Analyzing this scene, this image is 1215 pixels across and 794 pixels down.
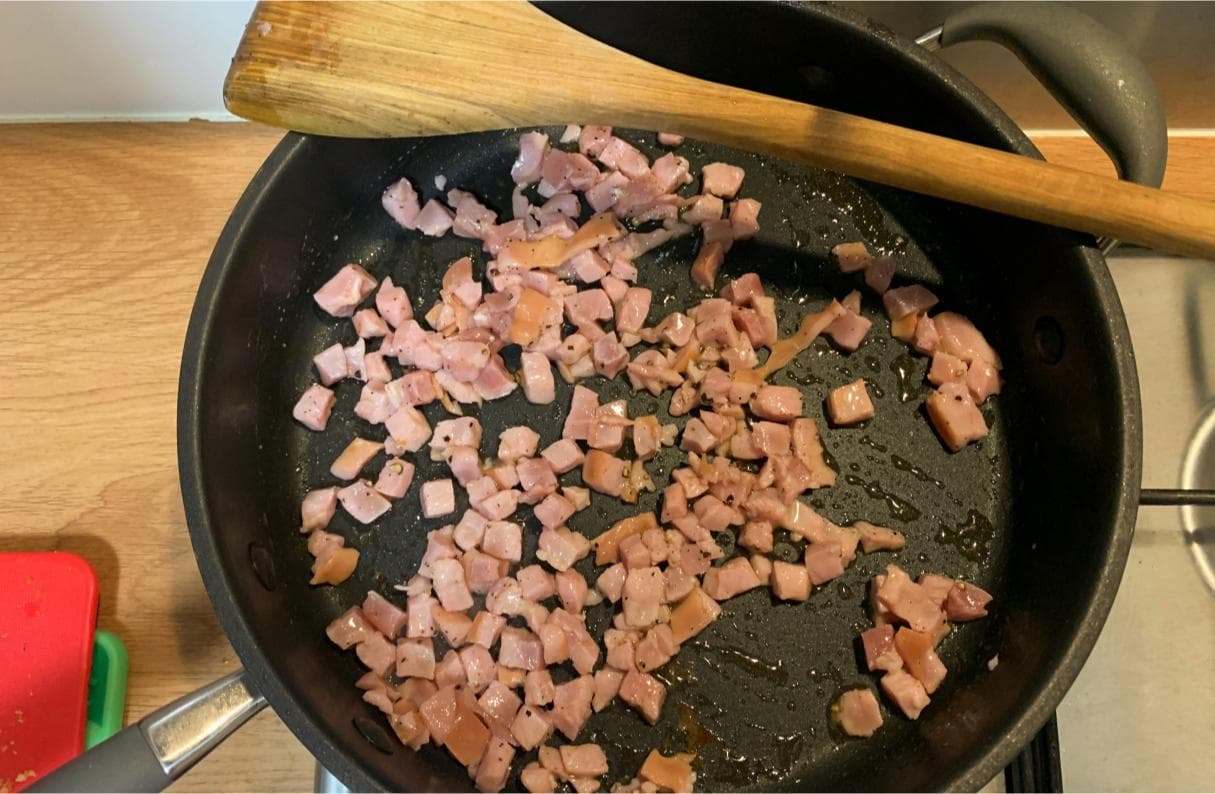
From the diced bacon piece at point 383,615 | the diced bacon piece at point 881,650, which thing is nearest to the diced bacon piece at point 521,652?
the diced bacon piece at point 383,615

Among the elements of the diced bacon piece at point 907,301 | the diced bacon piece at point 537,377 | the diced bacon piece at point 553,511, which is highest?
the diced bacon piece at point 907,301

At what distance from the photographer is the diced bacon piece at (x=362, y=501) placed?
3.17 feet

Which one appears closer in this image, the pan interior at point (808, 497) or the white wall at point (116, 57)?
the pan interior at point (808, 497)

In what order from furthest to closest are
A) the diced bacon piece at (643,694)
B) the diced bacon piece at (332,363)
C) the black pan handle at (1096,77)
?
the diced bacon piece at (332,363), the diced bacon piece at (643,694), the black pan handle at (1096,77)

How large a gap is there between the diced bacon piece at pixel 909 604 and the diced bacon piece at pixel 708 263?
0.38 metres

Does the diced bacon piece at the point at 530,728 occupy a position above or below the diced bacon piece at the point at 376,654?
below

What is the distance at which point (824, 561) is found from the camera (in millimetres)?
932

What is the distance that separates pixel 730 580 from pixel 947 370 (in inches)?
13.2

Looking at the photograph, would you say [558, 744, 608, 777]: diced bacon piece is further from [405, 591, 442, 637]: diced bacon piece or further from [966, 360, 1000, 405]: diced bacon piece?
[966, 360, 1000, 405]: diced bacon piece

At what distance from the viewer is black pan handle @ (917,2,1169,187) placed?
800mm

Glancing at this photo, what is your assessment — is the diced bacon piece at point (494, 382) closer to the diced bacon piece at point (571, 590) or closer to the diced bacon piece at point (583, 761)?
the diced bacon piece at point (571, 590)

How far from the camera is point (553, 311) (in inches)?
39.8

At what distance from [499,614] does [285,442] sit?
307 mm

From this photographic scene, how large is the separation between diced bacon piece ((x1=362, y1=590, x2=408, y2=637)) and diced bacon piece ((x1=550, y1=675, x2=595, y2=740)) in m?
0.18
